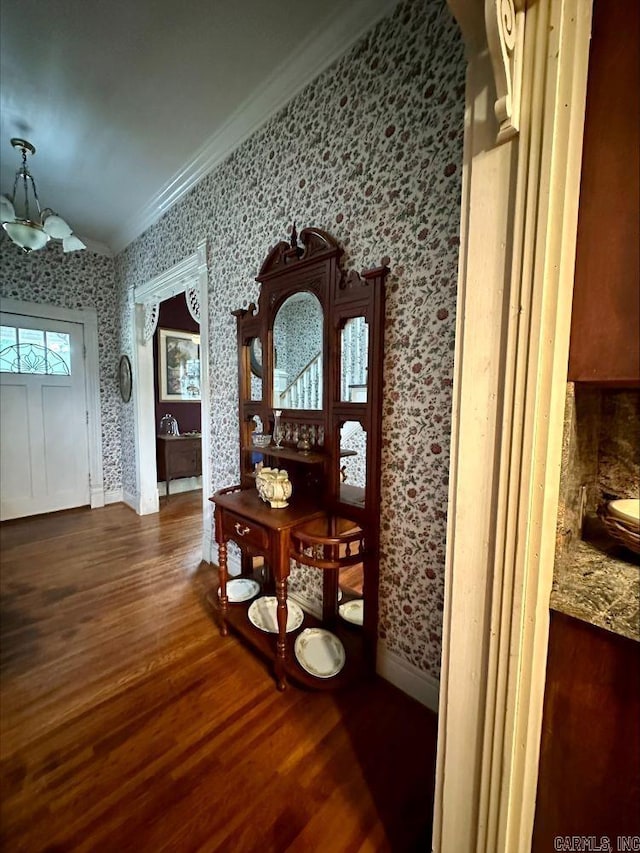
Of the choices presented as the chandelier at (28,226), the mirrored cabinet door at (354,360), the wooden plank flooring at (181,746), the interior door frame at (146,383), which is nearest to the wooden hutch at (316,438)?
the mirrored cabinet door at (354,360)

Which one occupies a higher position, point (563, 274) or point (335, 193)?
point (335, 193)

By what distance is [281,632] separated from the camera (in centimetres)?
144

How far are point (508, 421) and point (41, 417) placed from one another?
14.7ft

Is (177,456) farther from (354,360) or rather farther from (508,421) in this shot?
(508,421)

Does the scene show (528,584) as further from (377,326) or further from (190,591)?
(190,591)

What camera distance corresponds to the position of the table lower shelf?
1.44 m

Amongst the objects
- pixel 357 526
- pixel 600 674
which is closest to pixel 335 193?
pixel 357 526

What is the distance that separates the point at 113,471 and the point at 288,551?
11.9 feet

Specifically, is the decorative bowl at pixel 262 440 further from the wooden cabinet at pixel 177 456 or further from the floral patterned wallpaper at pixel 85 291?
the floral patterned wallpaper at pixel 85 291

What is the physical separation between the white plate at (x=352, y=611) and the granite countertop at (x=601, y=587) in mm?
1243

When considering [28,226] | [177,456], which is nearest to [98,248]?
[28,226]

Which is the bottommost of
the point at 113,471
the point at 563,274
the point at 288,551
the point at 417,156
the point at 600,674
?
the point at 113,471

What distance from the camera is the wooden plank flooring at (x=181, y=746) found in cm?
100

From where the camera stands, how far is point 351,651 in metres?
1.60
